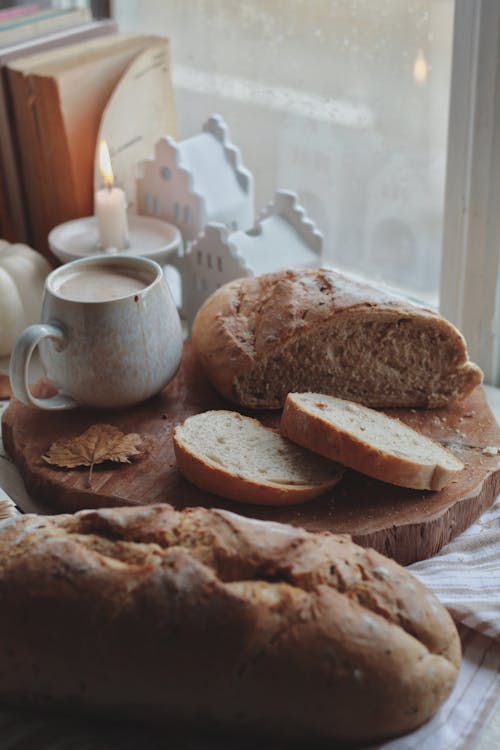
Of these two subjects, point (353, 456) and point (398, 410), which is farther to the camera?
point (398, 410)

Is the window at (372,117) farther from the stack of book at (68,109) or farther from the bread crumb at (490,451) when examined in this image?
the bread crumb at (490,451)

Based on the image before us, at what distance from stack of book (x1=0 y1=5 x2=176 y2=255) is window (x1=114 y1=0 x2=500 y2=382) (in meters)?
0.22

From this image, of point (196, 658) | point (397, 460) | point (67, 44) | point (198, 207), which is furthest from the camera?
point (67, 44)

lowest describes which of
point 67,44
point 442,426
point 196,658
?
point 442,426

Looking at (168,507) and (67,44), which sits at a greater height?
(67,44)

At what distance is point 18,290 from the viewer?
2023 millimetres

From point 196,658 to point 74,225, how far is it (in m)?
1.34

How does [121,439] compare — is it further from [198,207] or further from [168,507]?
[198,207]

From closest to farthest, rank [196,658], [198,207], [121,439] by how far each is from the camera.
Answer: [196,658]
[121,439]
[198,207]

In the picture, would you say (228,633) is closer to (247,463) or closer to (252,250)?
(247,463)

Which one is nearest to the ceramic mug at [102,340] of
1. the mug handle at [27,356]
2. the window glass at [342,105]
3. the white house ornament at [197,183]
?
the mug handle at [27,356]

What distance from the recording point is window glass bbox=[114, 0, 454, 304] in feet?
6.48

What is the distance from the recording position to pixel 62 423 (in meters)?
1.67

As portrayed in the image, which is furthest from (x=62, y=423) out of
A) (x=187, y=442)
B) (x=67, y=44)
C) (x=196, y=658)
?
(x=67, y=44)
